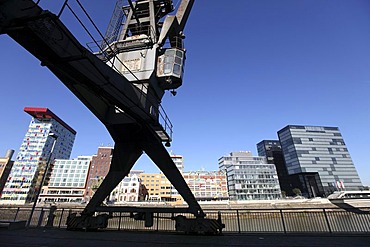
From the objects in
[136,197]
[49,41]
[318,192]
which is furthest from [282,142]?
[49,41]

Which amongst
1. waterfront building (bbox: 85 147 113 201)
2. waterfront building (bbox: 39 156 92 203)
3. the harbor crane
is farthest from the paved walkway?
waterfront building (bbox: 85 147 113 201)

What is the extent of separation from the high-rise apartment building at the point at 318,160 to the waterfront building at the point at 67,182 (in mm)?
109182

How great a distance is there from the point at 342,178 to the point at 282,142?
30.6 meters

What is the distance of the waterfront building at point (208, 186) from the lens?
3378 inches

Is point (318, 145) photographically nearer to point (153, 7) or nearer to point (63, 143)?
point (153, 7)

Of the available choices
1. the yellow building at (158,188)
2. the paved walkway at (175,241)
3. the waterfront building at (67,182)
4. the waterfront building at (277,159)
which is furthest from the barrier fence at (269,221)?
the waterfront building at (277,159)

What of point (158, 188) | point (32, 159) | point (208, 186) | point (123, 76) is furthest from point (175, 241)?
point (32, 159)

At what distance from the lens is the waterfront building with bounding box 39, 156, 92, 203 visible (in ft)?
280

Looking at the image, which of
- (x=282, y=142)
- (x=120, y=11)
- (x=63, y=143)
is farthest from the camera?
(x=63, y=143)

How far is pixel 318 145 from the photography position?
91188mm

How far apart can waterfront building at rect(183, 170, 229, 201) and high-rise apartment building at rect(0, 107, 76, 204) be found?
66.3 meters

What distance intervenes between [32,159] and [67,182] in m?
21.3

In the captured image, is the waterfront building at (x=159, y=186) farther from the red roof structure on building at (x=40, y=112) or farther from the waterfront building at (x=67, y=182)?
the red roof structure on building at (x=40, y=112)

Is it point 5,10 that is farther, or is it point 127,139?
point 127,139
